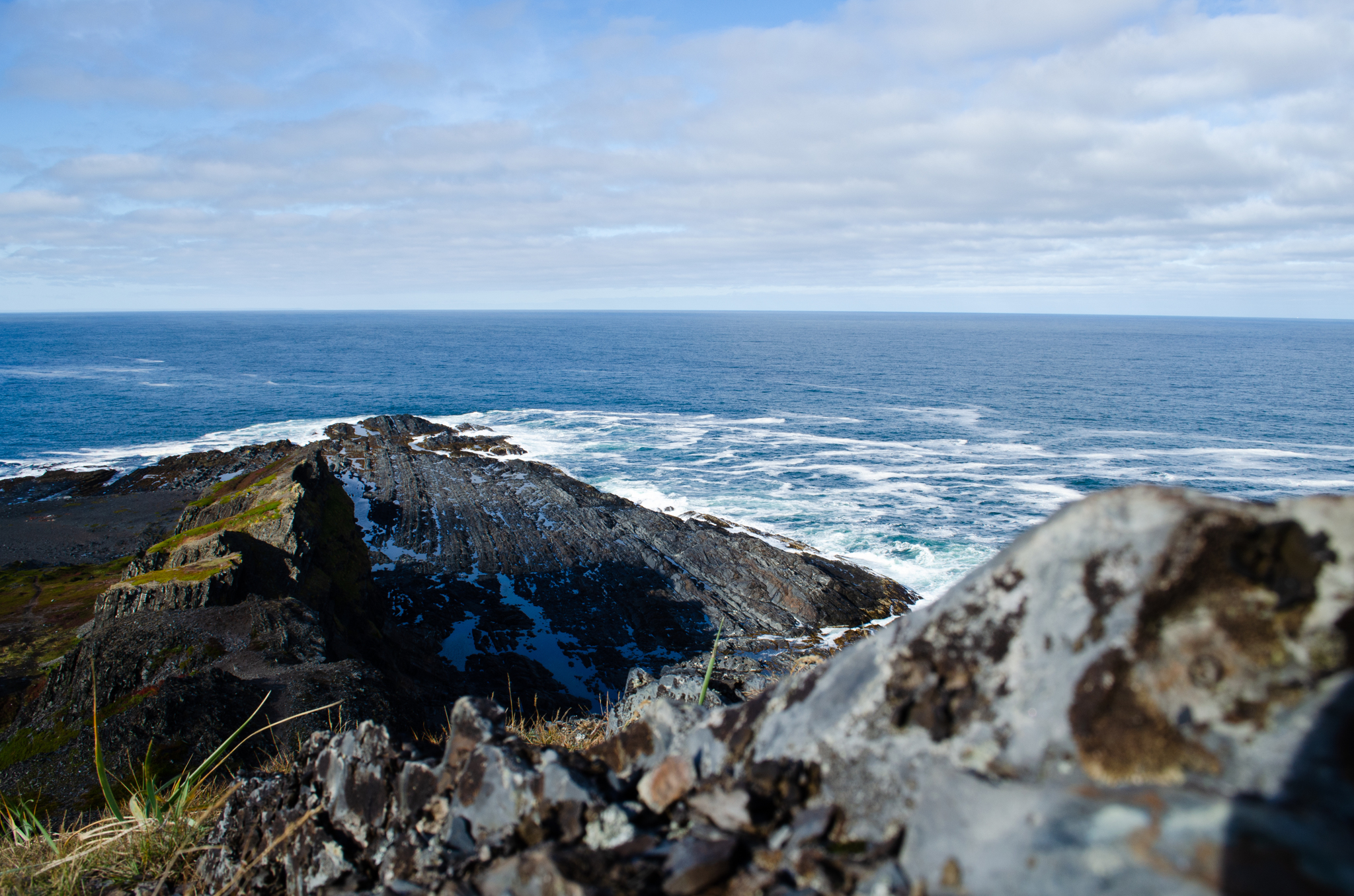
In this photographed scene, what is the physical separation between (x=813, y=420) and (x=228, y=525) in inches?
2122

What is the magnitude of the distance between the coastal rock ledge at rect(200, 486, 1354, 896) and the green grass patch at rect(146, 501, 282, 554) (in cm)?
2481

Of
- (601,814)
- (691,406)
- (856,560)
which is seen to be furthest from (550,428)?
(601,814)

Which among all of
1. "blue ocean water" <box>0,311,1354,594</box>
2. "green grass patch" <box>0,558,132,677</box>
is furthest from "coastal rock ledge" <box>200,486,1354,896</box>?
"blue ocean water" <box>0,311,1354,594</box>

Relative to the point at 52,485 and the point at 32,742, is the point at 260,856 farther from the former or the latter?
the point at 52,485

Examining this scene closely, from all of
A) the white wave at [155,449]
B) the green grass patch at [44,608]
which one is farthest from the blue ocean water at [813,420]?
the green grass patch at [44,608]

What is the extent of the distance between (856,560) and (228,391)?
88.2 m

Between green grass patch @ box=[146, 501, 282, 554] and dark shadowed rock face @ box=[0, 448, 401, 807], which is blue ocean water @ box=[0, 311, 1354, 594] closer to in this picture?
green grass patch @ box=[146, 501, 282, 554]

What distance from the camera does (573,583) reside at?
33.8m

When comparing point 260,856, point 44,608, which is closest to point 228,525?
point 44,608

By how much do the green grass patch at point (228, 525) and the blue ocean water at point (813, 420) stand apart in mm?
21698

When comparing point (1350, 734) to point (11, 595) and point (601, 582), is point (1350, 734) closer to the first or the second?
point (601, 582)

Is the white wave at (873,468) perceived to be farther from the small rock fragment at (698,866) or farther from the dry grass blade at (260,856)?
the small rock fragment at (698,866)

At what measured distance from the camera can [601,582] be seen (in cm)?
3362

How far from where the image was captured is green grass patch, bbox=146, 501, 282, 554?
2377 centimetres
